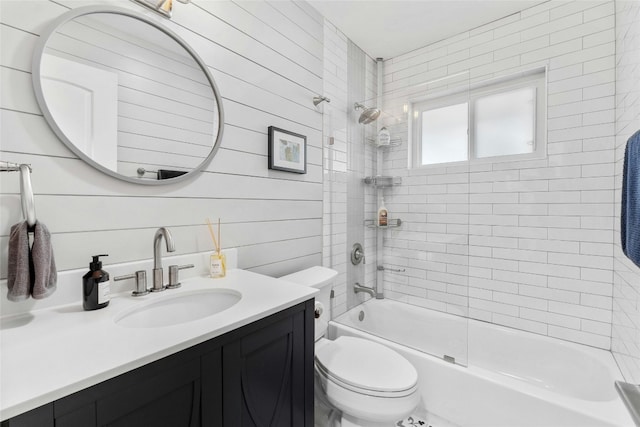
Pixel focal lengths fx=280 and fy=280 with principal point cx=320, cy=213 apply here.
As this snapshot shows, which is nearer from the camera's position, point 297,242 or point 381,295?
point 297,242

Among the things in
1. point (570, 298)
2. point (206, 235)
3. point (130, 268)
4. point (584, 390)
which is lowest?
point (584, 390)

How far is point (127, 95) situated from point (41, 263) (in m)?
0.66

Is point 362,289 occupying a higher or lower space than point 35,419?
lower

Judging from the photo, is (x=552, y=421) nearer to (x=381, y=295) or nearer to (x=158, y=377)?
(x=381, y=295)

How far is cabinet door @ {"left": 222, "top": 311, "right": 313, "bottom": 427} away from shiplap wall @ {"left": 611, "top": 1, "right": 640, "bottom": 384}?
1616mm

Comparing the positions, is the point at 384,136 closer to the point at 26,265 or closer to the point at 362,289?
the point at 362,289

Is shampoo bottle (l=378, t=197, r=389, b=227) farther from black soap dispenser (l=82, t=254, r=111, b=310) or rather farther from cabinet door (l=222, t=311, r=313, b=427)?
black soap dispenser (l=82, t=254, r=111, b=310)

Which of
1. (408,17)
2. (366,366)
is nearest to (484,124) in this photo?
(408,17)

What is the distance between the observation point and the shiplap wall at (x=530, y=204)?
5.91ft

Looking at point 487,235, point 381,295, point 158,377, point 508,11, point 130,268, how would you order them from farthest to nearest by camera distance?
point 381,295, point 487,235, point 508,11, point 130,268, point 158,377

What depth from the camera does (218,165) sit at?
139cm

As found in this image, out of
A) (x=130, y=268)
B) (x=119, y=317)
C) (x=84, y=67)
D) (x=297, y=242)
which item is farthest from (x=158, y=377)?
(x=297, y=242)

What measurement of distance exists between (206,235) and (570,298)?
7.74ft

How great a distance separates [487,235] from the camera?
2.19m
